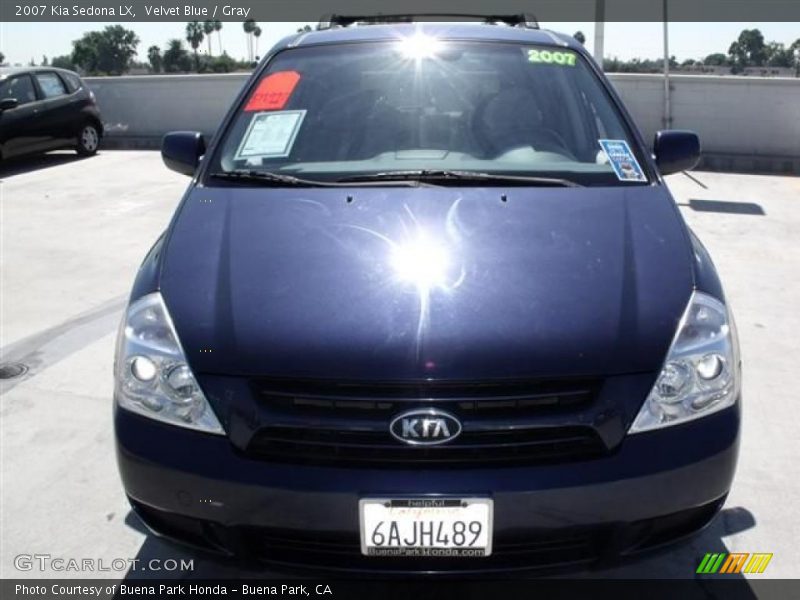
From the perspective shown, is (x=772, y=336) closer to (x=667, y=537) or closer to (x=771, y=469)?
(x=771, y=469)

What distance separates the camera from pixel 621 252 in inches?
92.8

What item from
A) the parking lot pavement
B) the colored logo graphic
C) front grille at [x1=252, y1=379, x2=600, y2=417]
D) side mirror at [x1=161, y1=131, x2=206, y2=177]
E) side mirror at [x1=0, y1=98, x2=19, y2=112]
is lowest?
the colored logo graphic

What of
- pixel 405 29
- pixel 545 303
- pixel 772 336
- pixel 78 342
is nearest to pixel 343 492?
pixel 545 303

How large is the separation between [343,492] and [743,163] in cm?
1011

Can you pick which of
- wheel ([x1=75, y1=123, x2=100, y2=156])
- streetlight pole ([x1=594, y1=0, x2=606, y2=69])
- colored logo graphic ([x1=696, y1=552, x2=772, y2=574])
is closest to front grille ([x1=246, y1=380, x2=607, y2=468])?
colored logo graphic ([x1=696, y1=552, x2=772, y2=574])

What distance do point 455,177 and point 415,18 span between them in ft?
7.82

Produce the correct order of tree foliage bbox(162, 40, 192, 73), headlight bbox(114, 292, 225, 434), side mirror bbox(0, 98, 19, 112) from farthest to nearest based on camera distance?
tree foliage bbox(162, 40, 192, 73) → side mirror bbox(0, 98, 19, 112) → headlight bbox(114, 292, 225, 434)

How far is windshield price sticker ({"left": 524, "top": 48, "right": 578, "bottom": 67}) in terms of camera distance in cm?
336

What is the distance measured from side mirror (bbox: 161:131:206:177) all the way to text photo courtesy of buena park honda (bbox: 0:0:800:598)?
0.02 metres

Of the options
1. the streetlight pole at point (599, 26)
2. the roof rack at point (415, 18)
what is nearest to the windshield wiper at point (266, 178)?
the roof rack at point (415, 18)

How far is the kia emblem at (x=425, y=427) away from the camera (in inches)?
77.7

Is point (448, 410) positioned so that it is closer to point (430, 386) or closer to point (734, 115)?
point (430, 386)

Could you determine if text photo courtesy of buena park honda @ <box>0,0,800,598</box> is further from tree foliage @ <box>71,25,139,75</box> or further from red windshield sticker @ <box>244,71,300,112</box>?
tree foliage @ <box>71,25,139,75</box>

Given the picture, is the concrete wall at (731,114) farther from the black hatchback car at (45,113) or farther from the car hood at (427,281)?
the car hood at (427,281)
